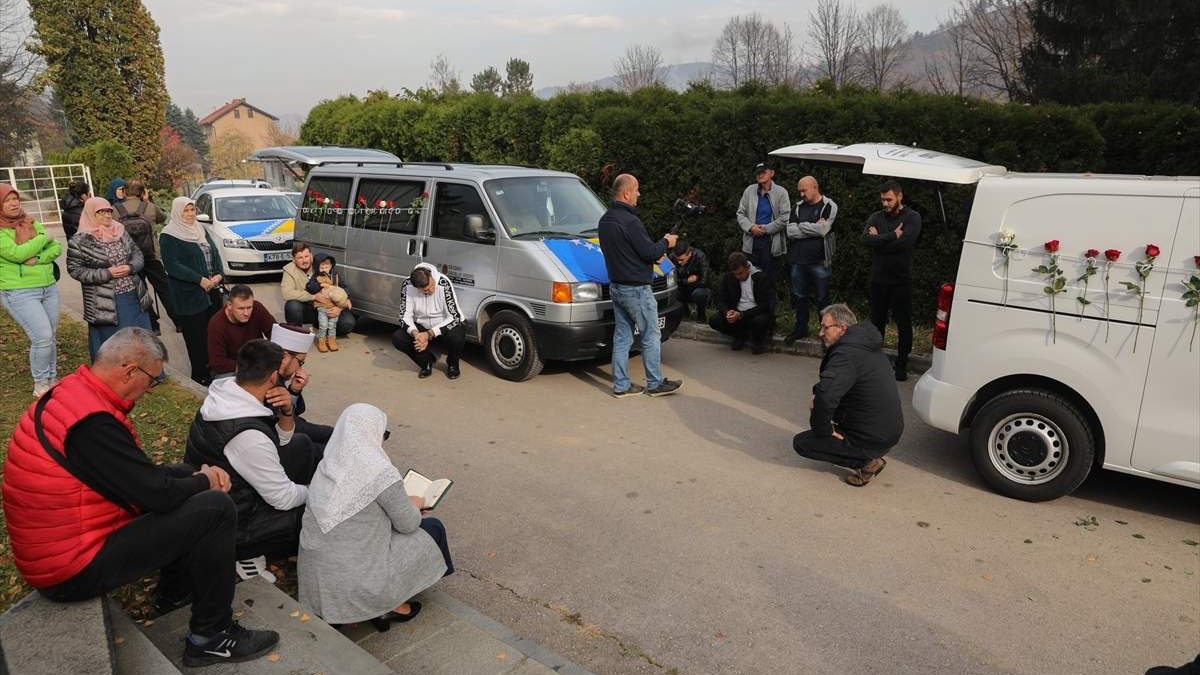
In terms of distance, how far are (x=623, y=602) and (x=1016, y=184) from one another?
370 cm

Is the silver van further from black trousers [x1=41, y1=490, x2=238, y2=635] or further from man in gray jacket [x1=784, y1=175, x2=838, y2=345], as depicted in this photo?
black trousers [x1=41, y1=490, x2=238, y2=635]

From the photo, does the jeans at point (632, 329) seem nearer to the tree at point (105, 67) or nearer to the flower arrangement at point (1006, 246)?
the flower arrangement at point (1006, 246)

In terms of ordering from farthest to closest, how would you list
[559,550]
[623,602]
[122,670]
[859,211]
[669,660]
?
[859,211] → [559,550] → [623,602] → [669,660] → [122,670]

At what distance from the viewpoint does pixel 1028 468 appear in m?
5.36

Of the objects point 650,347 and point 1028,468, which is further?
point 650,347

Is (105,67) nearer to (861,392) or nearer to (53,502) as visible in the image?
(53,502)

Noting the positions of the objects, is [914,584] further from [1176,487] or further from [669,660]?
[1176,487]

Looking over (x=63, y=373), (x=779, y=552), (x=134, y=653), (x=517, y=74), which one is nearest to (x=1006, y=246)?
(x=779, y=552)

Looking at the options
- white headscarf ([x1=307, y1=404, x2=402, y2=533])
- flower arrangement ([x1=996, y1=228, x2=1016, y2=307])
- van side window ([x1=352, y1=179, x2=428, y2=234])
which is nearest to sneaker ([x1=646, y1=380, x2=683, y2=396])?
flower arrangement ([x1=996, y1=228, x2=1016, y2=307])

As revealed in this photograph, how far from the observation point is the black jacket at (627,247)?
7367 mm

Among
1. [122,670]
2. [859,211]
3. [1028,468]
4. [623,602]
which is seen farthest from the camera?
[859,211]

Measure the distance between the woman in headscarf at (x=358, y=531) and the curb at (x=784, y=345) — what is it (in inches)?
228

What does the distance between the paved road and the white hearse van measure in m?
0.46

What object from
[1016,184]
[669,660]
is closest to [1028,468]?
[1016,184]
